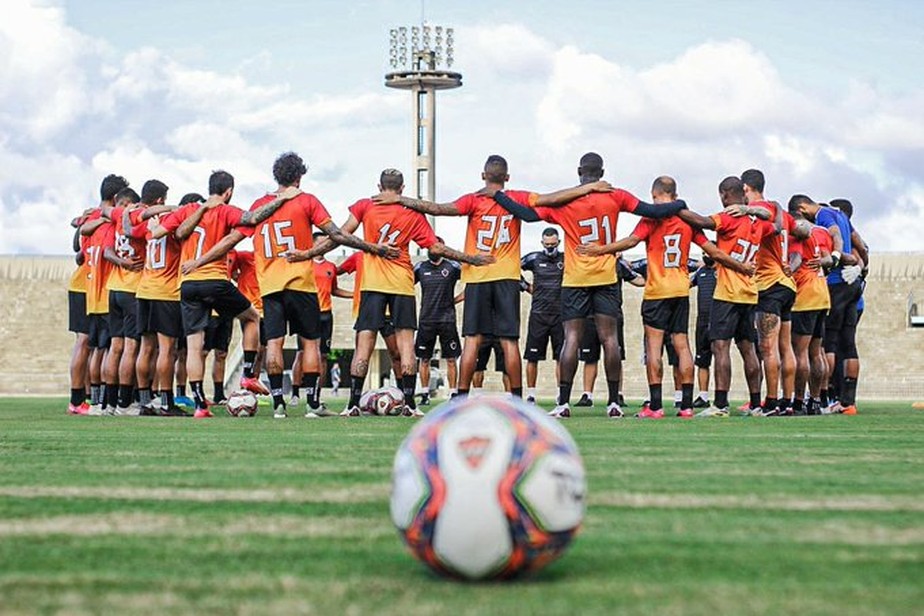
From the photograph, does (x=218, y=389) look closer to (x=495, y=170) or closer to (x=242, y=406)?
(x=242, y=406)

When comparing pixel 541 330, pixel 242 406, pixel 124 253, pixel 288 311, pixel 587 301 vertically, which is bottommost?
pixel 242 406

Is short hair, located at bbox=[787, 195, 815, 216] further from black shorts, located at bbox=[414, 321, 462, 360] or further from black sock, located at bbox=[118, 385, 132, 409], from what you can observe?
black sock, located at bbox=[118, 385, 132, 409]

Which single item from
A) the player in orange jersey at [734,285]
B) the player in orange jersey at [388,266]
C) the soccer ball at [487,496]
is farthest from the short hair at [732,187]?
the soccer ball at [487,496]

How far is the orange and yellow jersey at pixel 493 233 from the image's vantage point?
12.7 meters

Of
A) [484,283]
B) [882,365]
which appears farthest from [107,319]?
[882,365]

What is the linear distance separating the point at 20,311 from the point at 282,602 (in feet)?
188

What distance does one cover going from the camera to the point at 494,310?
42.1 feet

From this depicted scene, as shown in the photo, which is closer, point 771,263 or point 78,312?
point 771,263

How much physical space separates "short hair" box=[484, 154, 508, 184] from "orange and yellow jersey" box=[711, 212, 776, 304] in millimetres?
2111

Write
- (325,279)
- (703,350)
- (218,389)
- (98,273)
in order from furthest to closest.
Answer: (218,389)
(325,279)
(703,350)
(98,273)

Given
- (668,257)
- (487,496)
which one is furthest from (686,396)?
(487,496)

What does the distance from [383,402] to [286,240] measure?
252cm

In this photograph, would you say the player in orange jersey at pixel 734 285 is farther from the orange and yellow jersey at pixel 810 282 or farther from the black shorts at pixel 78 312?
the black shorts at pixel 78 312

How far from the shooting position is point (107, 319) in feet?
51.7
